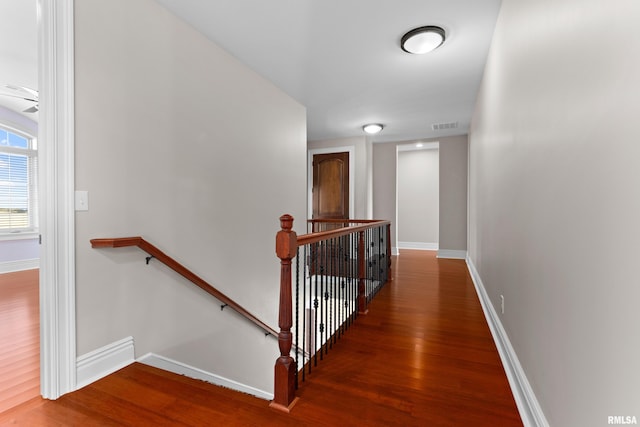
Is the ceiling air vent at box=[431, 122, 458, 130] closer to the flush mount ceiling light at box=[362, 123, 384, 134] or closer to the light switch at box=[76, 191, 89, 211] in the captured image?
the flush mount ceiling light at box=[362, 123, 384, 134]

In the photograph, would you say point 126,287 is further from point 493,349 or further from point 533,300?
point 493,349

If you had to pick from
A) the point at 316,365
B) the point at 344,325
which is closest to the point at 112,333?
the point at 316,365

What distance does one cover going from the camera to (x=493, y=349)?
2248 millimetres

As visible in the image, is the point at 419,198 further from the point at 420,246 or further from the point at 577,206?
the point at 577,206

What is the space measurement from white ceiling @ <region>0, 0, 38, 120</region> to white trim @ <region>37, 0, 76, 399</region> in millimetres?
1304

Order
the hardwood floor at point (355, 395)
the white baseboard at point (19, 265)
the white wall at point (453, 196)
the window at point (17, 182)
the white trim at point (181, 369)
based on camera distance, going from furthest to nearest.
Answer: the white wall at point (453, 196)
the window at point (17, 182)
the white baseboard at point (19, 265)
the white trim at point (181, 369)
the hardwood floor at point (355, 395)

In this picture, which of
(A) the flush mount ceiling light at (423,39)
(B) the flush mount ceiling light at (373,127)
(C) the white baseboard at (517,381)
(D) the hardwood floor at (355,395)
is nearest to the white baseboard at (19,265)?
(D) the hardwood floor at (355,395)

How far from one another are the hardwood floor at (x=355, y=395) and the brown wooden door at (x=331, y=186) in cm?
398

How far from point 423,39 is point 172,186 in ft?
8.17

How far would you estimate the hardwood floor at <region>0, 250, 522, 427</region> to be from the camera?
57.5 inches

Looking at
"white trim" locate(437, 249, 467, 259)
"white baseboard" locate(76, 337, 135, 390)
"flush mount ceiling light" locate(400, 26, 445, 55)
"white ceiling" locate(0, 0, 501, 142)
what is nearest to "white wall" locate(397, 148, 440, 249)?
"white trim" locate(437, 249, 467, 259)

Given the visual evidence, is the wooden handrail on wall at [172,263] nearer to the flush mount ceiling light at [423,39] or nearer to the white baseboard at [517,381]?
the white baseboard at [517,381]

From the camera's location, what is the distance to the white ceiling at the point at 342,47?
232 cm

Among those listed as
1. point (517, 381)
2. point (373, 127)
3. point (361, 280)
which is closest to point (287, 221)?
A: point (517, 381)
